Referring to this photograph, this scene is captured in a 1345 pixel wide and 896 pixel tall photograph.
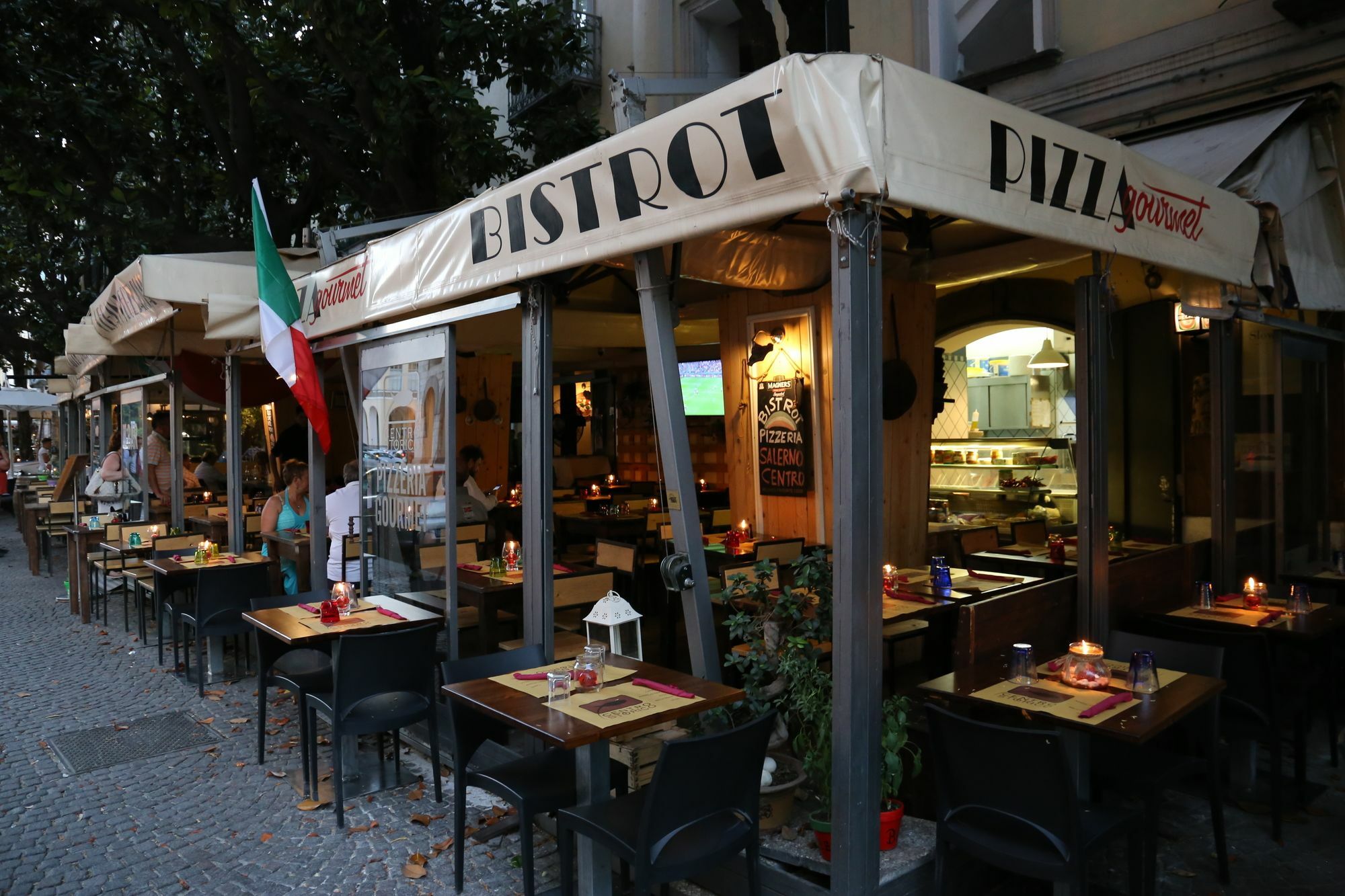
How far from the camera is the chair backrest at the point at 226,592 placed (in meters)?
7.19

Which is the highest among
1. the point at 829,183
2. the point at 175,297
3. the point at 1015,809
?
the point at 175,297

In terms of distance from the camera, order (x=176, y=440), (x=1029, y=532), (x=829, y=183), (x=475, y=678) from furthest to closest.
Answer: (x=176, y=440) < (x=1029, y=532) < (x=475, y=678) < (x=829, y=183)

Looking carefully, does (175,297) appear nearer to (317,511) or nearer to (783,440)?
(317,511)

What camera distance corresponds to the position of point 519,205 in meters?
4.43

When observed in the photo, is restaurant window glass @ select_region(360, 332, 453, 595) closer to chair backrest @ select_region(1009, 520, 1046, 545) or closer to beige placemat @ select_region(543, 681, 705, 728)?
beige placemat @ select_region(543, 681, 705, 728)

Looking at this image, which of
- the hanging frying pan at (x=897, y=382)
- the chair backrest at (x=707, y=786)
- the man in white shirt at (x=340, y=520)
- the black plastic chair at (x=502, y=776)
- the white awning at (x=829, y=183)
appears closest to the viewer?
the white awning at (x=829, y=183)

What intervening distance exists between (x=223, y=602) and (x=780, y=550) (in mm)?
4542

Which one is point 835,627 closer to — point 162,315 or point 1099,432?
point 1099,432

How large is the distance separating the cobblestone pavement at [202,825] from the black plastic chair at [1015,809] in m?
1.91

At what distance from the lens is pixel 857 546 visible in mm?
3191

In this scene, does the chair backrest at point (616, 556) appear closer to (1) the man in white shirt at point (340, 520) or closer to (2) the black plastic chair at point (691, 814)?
(1) the man in white shirt at point (340, 520)

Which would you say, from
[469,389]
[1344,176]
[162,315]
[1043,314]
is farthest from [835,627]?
[469,389]

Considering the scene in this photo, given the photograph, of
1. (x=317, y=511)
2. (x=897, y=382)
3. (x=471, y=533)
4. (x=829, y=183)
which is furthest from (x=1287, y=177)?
(x=317, y=511)

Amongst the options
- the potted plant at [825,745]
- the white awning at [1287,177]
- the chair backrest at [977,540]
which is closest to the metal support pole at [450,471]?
the potted plant at [825,745]
